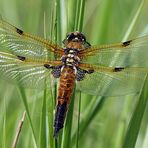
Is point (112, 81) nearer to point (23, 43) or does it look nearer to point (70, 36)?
point (70, 36)

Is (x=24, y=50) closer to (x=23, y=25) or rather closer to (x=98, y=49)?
(x=98, y=49)

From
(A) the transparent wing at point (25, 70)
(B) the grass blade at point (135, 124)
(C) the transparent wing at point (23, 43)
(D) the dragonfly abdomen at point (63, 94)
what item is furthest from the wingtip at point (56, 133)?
(C) the transparent wing at point (23, 43)

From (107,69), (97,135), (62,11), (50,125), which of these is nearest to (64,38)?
(62,11)

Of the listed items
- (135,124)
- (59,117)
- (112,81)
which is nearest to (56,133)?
(59,117)

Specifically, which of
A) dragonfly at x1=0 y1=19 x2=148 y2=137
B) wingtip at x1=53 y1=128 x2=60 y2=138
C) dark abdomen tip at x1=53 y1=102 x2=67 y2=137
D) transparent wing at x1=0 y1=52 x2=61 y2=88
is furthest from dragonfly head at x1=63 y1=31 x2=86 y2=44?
wingtip at x1=53 y1=128 x2=60 y2=138

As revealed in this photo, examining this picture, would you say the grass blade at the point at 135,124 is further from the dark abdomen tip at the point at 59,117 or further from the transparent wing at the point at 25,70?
the transparent wing at the point at 25,70

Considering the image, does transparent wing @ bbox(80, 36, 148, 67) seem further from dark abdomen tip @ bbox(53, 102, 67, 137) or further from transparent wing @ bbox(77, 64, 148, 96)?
Result: dark abdomen tip @ bbox(53, 102, 67, 137)

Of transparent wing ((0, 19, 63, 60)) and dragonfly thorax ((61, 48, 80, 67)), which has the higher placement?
transparent wing ((0, 19, 63, 60))
